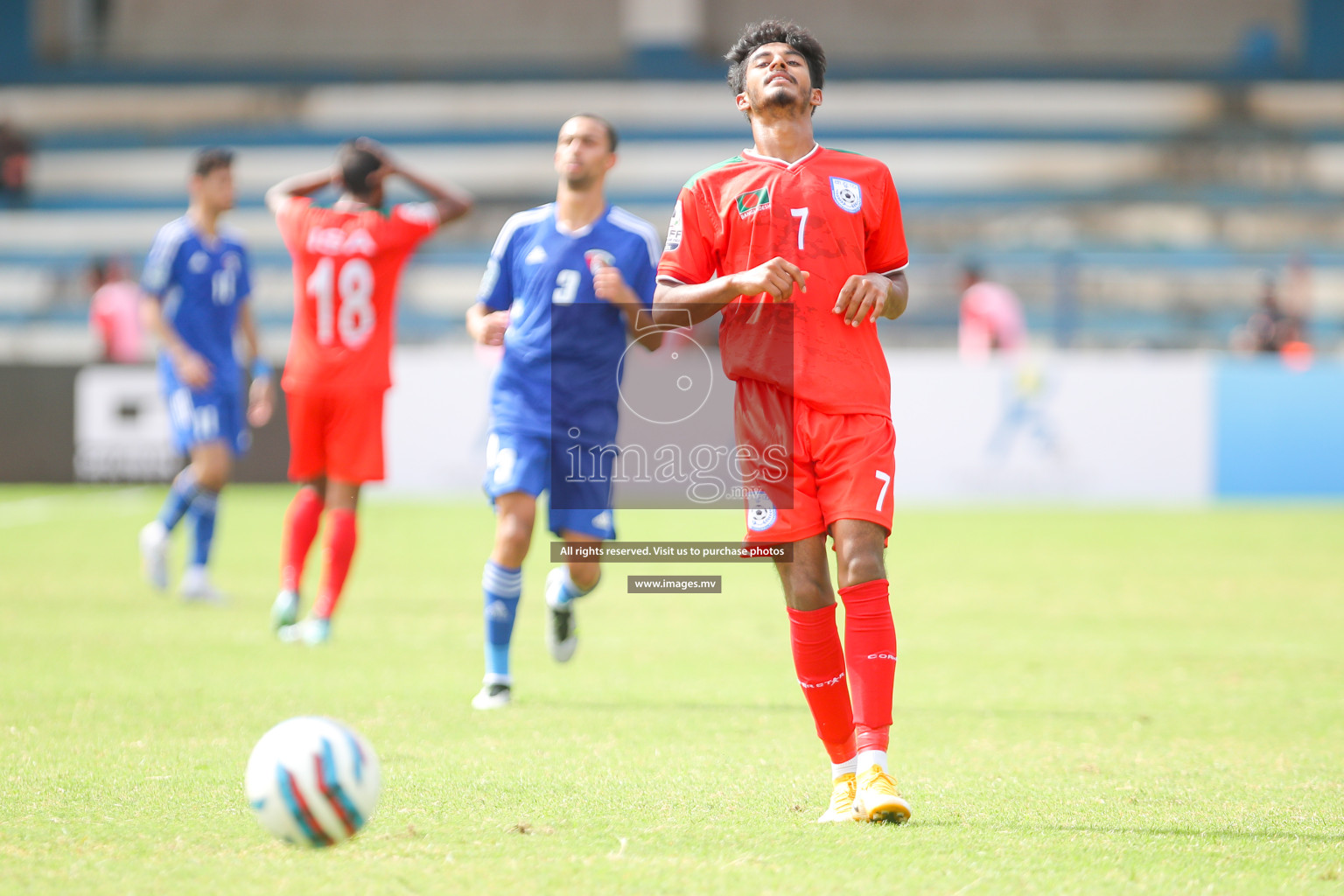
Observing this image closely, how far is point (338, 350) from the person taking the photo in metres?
7.52

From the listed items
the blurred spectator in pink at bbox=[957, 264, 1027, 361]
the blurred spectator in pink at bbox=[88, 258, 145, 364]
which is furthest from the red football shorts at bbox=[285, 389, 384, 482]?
the blurred spectator in pink at bbox=[88, 258, 145, 364]

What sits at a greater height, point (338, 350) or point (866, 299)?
point (866, 299)

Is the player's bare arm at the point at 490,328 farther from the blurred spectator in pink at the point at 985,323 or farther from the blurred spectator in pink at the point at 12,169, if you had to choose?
the blurred spectator in pink at the point at 12,169

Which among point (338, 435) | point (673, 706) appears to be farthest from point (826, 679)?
point (338, 435)

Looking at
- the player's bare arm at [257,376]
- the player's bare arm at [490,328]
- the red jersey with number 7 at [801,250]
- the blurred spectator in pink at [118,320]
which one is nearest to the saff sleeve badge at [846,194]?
the red jersey with number 7 at [801,250]

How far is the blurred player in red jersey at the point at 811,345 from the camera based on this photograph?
4145mm

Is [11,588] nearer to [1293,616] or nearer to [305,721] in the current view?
[305,721]

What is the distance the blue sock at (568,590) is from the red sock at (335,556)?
126 centimetres

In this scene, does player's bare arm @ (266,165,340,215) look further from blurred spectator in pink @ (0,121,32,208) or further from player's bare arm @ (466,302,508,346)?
blurred spectator in pink @ (0,121,32,208)

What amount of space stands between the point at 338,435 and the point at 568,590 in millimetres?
1581

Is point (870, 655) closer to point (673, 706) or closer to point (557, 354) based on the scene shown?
point (673, 706)

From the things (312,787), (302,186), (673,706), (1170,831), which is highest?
(302,186)

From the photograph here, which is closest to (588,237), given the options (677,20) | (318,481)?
(318,481)

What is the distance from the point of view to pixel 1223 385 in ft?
51.9
